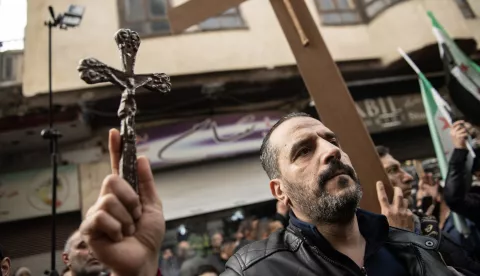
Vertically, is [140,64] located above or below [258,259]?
above

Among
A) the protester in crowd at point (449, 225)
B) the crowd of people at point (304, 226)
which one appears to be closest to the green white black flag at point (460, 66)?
the protester in crowd at point (449, 225)

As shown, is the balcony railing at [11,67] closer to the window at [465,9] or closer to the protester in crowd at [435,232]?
the protester in crowd at [435,232]

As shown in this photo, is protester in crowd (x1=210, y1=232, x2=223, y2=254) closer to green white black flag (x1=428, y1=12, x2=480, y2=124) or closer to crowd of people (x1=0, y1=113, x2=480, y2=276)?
green white black flag (x1=428, y1=12, x2=480, y2=124)

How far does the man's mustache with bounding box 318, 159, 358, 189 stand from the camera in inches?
52.4

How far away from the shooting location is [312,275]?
4.10 feet

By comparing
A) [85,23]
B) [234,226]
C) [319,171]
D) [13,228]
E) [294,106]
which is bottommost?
[234,226]

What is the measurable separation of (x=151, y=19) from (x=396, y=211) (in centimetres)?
586

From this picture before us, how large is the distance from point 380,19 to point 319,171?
629 centimetres

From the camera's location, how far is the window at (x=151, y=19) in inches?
247

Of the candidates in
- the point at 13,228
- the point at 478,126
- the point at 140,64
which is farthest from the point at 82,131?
the point at 478,126

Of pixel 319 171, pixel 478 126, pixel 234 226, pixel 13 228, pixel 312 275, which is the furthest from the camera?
pixel 234 226

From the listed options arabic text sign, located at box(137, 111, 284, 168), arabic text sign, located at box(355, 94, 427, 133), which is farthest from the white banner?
arabic text sign, located at box(355, 94, 427, 133)

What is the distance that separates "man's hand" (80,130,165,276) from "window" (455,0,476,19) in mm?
7542

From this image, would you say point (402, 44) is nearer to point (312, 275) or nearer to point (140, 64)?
point (140, 64)
